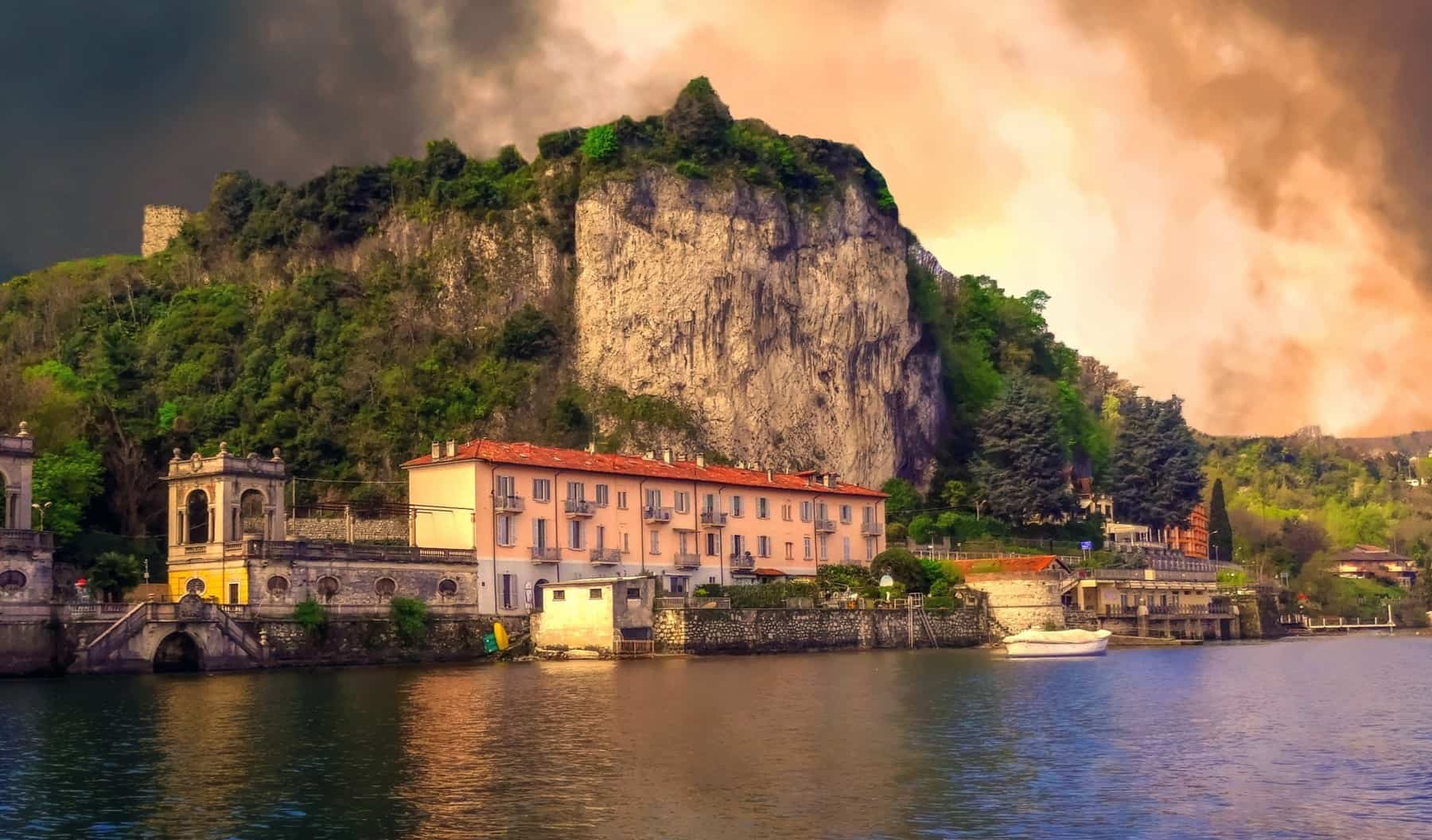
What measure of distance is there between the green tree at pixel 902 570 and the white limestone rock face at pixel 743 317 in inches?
887

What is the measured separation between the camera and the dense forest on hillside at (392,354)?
9575 cm

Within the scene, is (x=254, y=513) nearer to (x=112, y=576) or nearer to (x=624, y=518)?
(x=112, y=576)

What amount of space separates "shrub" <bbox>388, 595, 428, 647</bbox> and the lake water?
12.1m

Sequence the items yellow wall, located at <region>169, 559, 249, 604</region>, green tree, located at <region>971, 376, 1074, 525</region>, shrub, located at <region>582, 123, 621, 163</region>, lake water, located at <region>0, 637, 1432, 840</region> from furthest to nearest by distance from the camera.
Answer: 1. green tree, located at <region>971, 376, 1074, 525</region>
2. shrub, located at <region>582, 123, 621, 163</region>
3. yellow wall, located at <region>169, 559, 249, 604</region>
4. lake water, located at <region>0, 637, 1432, 840</region>

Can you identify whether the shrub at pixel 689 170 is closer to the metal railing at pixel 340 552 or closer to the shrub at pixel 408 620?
the metal railing at pixel 340 552

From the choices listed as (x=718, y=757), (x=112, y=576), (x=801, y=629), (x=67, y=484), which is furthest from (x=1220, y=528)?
(x=718, y=757)

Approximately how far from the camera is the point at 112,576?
7025cm

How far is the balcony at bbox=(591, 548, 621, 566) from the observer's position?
263ft

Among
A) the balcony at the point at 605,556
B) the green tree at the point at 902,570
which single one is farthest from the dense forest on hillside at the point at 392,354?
the green tree at the point at 902,570

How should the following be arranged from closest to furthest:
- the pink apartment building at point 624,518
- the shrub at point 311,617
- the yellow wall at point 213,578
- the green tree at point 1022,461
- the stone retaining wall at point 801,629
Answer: the shrub at point 311,617
the yellow wall at point 213,578
the stone retaining wall at point 801,629
the pink apartment building at point 624,518
the green tree at point 1022,461

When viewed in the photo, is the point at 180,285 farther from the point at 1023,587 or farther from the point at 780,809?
the point at 780,809

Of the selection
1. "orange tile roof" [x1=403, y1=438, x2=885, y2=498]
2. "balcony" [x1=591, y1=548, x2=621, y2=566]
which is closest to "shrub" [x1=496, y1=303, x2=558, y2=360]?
"orange tile roof" [x1=403, y1=438, x2=885, y2=498]

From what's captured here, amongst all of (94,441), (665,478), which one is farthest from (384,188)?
(665,478)

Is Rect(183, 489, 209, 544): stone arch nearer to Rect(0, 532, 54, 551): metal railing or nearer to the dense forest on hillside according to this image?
the dense forest on hillside
